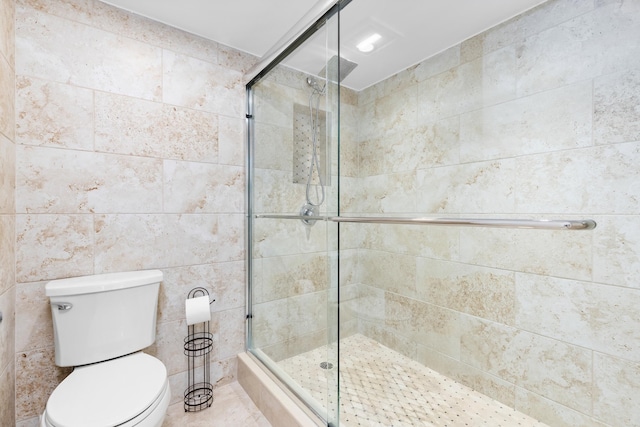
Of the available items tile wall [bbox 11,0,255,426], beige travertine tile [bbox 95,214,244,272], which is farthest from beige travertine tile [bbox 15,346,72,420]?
beige travertine tile [bbox 95,214,244,272]

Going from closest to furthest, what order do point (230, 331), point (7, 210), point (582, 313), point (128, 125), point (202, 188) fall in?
point (7, 210) < point (582, 313) < point (128, 125) < point (202, 188) < point (230, 331)

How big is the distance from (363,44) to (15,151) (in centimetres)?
176

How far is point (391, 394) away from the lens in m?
1.57

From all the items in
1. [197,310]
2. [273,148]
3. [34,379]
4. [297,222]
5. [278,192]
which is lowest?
[34,379]

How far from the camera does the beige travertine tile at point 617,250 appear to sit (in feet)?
3.77

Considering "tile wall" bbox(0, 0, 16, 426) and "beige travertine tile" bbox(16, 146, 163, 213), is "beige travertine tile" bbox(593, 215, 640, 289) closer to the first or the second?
"beige travertine tile" bbox(16, 146, 163, 213)

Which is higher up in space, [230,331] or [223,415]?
[230,331]

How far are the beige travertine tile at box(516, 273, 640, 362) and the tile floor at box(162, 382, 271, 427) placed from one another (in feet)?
4.74

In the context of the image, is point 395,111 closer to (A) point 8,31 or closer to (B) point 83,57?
(B) point 83,57

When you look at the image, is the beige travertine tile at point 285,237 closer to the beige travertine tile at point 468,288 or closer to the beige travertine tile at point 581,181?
the beige travertine tile at point 468,288

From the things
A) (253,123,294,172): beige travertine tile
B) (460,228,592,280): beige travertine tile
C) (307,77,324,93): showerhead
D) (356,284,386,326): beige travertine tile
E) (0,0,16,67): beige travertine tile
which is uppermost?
(0,0,16,67): beige travertine tile

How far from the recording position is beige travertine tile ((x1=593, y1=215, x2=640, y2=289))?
115 centimetres

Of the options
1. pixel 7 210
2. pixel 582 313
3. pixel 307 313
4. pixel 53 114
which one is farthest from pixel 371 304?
pixel 53 114

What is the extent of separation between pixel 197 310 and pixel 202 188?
693 millimetres
